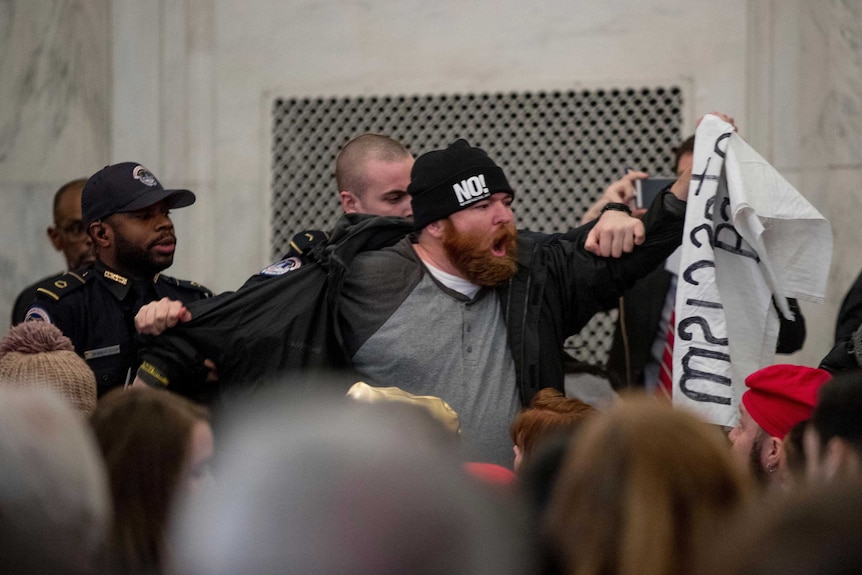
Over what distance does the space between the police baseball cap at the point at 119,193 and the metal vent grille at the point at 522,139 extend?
2310mm

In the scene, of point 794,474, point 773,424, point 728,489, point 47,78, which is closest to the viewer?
point 728,489

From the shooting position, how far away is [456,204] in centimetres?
432

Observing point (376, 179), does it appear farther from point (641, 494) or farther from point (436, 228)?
point (641, 494)

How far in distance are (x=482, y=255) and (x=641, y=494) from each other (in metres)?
2.45

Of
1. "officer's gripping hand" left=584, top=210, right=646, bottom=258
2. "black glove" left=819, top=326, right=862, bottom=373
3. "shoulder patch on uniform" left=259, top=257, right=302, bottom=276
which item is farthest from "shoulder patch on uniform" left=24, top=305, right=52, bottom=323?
"black glove" left=819, top=326, right=862, bottom=373

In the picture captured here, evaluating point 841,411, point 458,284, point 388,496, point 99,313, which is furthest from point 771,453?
point 99,313

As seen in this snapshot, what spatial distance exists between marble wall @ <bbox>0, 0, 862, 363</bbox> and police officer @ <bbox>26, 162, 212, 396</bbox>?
87.3 inches

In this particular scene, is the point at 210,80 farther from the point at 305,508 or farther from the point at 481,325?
the point at 305,508

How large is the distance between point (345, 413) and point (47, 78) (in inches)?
226

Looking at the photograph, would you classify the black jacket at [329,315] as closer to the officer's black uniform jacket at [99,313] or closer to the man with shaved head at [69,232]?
the officer's black uniform jacket at [99,313]

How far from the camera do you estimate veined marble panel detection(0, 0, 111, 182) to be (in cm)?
664

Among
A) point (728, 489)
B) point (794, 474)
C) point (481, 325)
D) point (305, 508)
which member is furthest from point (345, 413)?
point (481, 325)

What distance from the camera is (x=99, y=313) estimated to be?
14.4 ft

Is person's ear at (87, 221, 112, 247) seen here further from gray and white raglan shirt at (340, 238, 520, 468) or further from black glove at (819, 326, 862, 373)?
black glove at (819, 326, 862, 373)
